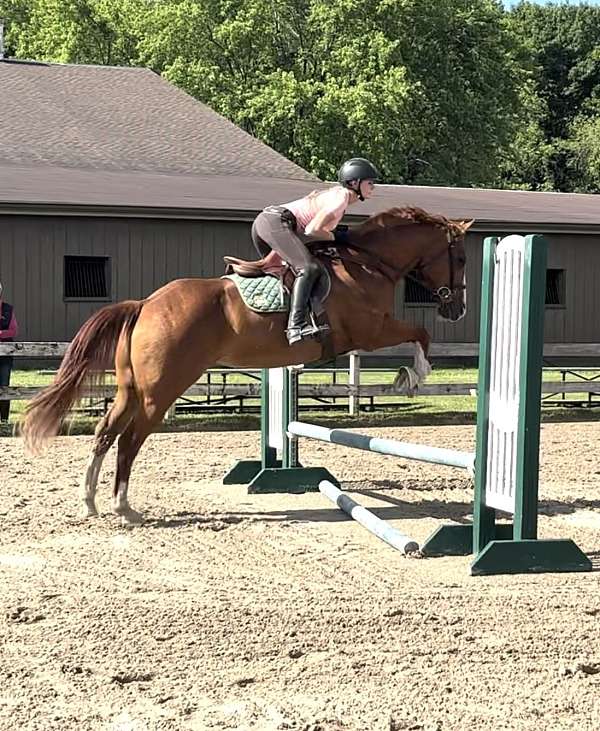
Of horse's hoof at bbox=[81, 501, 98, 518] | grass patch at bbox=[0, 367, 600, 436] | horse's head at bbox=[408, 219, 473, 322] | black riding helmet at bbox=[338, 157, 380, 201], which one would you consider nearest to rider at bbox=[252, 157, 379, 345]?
black riding helmet at bbox=[338, 157, 380, 201]

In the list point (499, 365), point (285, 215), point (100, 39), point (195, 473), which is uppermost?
point (100, 39)

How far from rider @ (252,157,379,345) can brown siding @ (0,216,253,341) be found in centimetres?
1511

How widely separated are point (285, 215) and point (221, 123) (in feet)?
76.8

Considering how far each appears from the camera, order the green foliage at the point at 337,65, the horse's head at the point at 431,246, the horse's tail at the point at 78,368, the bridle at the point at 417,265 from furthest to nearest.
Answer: the green foliage at the point at 337,65 → the horse's head at the point at 431,246 → the bridle at the point at 417,265 → the horse's tail at the point at 78,368

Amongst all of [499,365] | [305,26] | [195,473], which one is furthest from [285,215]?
[305,26]

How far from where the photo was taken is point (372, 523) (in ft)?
22.1

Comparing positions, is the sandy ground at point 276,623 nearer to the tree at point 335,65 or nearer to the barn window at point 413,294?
the barn window at point 413,294

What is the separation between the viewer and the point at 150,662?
4.30m

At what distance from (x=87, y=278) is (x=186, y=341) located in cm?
1564

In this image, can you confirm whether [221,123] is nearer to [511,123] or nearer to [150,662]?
[511,123]

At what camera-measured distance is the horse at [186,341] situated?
24.1 ft

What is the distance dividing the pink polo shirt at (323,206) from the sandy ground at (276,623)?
202 cm

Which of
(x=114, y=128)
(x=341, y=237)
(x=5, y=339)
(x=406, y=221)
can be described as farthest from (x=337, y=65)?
(x=341, y=237)

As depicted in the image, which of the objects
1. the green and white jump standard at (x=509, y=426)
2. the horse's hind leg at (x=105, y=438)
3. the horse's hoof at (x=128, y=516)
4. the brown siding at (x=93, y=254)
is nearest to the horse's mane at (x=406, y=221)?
the green and white jump standard at (x=509, y=426)
